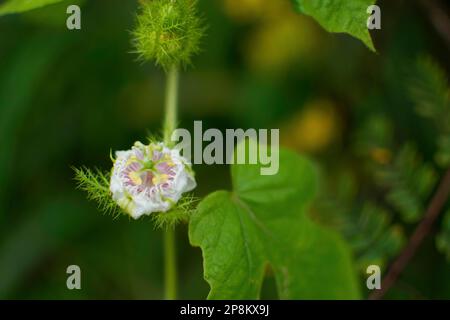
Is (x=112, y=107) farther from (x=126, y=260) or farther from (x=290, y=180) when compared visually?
(x=290, y=180)

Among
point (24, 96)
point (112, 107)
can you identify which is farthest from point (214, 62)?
point (24, 96)

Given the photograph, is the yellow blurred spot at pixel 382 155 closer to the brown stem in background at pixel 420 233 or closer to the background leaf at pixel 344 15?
the brown stem in background at pixel 420 233

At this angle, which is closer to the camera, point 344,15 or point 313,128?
point 344,15

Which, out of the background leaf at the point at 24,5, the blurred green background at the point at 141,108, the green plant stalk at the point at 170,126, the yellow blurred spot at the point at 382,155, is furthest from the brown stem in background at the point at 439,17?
the background leaf at the point at 24,5

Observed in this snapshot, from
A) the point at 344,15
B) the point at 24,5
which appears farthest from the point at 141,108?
the point at 344,15

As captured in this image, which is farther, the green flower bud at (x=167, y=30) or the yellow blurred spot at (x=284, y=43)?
the yellow blurred spot at (x=284, y=43)

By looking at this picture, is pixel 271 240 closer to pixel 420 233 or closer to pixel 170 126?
pixel 170 126

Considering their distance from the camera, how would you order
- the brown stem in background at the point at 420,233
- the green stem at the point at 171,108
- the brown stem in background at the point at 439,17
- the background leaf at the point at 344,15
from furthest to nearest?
the brown stem in background at the point at 439,17 < the brown stem in background at the point at 420,233 < the green stem at the point at 171,108 < the background leaf at the point at 344,15
